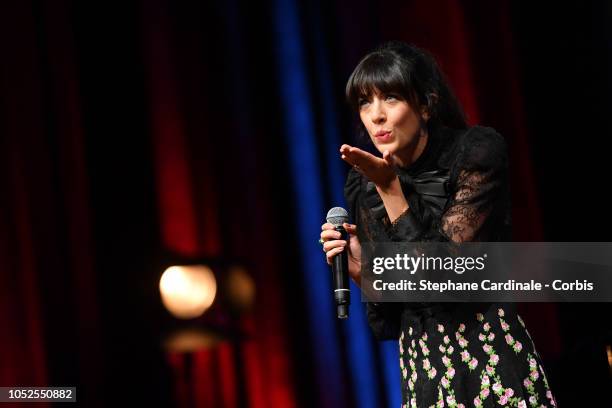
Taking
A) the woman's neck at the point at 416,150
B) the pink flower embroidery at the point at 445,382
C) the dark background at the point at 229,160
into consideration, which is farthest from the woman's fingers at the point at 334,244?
the dark background at the point at 229,160

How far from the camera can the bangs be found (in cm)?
147

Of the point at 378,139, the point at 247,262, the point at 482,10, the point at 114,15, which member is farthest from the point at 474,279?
the point at 114,15

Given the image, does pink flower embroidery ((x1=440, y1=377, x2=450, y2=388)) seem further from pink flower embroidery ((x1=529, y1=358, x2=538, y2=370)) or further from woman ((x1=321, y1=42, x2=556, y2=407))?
pink flower embroidery ((x1=529, y1=358, x2=538, y2=370))

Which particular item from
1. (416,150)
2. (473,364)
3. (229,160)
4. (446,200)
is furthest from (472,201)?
(229,160)

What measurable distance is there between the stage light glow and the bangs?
4.46 feet

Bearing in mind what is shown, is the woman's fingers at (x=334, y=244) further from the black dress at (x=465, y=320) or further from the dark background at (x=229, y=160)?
the dark background at (x=229, y=160)

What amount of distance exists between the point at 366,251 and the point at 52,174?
57.7 inches

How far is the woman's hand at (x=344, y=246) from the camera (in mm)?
1452

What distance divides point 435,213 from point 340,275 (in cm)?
23

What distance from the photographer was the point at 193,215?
274 centimetres

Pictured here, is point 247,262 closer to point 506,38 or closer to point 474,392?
point 506,38

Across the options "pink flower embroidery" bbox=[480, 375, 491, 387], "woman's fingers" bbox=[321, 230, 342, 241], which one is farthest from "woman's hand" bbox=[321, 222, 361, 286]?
"pink flower embroidery" bbox=[480, 375, 491, 387]

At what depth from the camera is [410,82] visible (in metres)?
1.47

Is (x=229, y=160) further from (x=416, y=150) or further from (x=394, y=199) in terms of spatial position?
(x=394, y=199)
